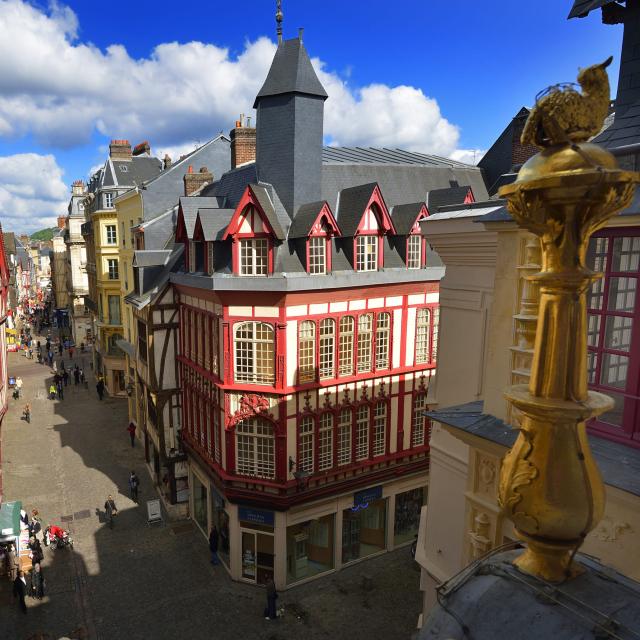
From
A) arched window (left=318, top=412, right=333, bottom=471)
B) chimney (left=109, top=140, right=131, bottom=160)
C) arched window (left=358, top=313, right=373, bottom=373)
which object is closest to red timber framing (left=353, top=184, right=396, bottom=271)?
arched window (left=358, top=313, right=373, bottom=373)

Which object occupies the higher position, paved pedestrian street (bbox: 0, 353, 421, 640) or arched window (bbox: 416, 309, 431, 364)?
arched window (bbox: 416, 309, 431, 364)

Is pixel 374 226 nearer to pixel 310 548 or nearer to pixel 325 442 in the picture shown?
pixel 325 442

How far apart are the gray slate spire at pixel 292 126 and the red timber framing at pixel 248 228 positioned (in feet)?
7.49

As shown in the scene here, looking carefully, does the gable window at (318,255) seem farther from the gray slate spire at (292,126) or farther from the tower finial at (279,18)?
the tower finial at (279,18)

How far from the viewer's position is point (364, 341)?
19141mm

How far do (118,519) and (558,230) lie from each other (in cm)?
2433

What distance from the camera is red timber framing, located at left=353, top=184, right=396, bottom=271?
60.2ft

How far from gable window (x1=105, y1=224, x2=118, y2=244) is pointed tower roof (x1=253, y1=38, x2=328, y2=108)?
70.7 ft

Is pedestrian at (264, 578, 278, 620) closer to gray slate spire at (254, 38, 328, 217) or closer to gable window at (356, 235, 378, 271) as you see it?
gable window at (356, 235, 378, 271)

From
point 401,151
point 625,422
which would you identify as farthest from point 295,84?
point 625,422

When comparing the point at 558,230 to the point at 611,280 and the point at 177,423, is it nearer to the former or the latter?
the point at 611,280

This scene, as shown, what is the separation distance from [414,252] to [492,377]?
1295 cm

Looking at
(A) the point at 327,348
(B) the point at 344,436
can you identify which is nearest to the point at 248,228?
(A) the point at 327,348

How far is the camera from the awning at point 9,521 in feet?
56.2
